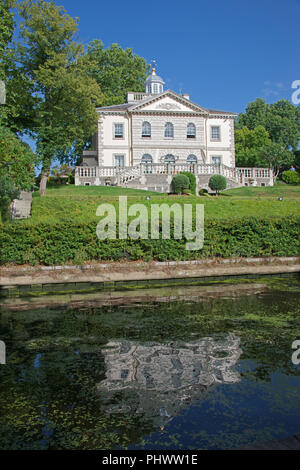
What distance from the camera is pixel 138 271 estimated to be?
15680 mm

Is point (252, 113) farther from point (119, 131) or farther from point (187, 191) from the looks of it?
point (187, 191)

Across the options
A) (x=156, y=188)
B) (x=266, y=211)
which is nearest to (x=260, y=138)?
(x=156, y=188)

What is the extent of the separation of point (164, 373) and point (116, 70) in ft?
204

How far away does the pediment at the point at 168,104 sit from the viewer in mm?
41844

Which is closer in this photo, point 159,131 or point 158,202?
point 158,202

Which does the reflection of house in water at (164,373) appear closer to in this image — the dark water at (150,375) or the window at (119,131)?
the dark water at (150,375)

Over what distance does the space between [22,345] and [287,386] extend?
5240 millimetres

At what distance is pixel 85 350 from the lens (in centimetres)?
801

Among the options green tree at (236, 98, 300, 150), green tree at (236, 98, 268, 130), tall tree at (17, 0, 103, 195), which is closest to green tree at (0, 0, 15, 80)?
tall tree at (17, 0, 103, 195)

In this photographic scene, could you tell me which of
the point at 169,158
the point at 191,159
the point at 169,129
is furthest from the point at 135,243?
the point at 169,129

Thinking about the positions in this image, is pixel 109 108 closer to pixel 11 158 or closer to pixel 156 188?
pixel 156 188

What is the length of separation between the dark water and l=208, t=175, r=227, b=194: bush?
74.6 feet

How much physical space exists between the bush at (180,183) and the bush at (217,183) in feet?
7.64

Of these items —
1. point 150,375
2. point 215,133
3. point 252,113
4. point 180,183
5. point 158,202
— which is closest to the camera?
point 150,375
